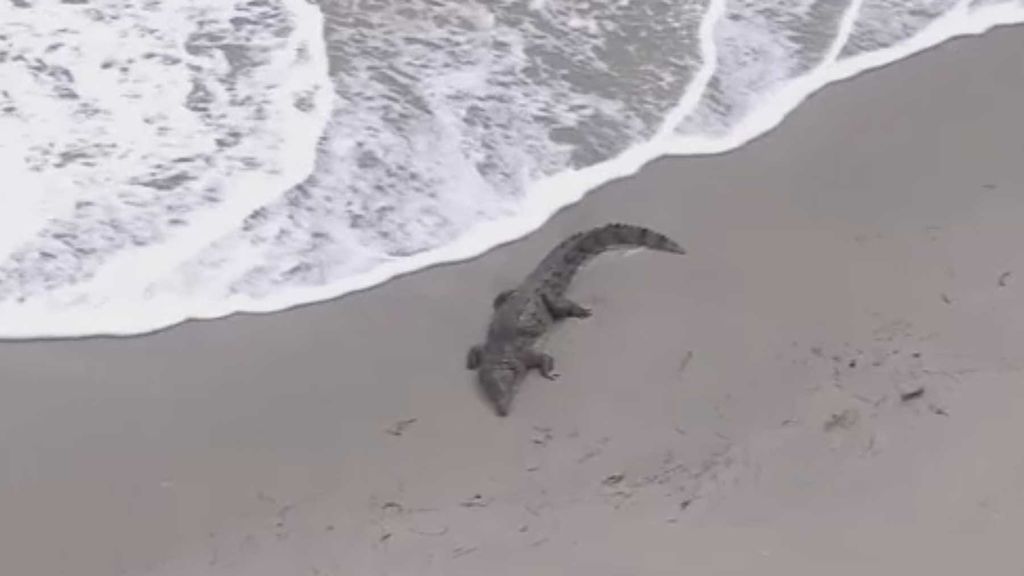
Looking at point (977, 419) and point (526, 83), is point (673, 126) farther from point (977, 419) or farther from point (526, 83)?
point (977, 419)

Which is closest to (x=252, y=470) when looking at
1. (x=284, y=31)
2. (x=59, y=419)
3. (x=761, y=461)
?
(x=59, y=419)

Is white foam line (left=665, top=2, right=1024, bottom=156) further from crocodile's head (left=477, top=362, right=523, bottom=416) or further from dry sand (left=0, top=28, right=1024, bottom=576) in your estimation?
crocodile's head (left=477, top=362, right=523, bottom=416)

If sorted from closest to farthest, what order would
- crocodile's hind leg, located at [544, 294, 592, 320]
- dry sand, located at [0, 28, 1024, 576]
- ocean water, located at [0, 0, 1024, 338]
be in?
1. dry sand, located at [0, 28, 1024, 576]
2. crocodile's hind leg, located at [544, 294, 592, 320]
3. ocean water, located at [0, 0, 1024, 338]

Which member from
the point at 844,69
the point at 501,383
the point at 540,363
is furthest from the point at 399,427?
the point at 844,69

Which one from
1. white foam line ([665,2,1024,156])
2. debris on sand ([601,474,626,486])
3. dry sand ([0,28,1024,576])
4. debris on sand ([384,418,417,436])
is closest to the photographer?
dry sand ([0,28,1024,576])

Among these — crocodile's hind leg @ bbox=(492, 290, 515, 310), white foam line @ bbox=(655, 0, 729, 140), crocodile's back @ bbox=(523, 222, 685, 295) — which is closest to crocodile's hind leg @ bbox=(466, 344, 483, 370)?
crocodile's hind leg @ bbox=(492, 290, 515, 310)

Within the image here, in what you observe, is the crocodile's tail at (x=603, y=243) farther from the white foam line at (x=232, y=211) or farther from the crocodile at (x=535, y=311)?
the white foam line at (x=232, y=211)

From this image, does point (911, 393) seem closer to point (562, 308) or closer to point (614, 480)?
point (614, 480)
